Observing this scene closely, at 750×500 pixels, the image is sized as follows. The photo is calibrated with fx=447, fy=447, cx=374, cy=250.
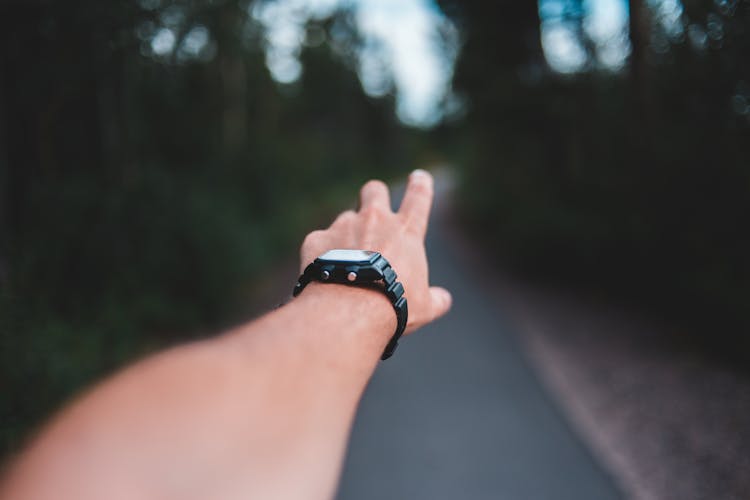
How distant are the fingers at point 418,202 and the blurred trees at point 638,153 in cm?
455

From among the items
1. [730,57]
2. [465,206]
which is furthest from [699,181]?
[465,206]

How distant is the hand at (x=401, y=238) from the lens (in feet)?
4.58

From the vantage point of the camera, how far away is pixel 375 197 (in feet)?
5.31

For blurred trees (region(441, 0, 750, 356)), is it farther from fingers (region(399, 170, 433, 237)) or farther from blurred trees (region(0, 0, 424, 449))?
blurred trees (region(0, 0, 424, 449))

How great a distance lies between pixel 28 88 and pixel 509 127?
823 centimetres

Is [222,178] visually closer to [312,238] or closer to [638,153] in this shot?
[638,153]

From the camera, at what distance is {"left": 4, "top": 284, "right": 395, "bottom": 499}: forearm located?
0.49m

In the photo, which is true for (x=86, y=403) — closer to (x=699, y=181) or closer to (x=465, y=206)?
(x=699, y=181)

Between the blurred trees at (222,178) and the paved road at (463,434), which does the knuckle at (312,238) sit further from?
the paved road at (463,434)

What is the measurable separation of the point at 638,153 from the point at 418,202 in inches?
235

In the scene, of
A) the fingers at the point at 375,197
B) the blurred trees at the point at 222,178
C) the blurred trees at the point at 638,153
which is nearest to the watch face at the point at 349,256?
the fingers at the point at 375,197

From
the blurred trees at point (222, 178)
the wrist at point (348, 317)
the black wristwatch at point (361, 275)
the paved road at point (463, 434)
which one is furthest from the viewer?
the blurred trees at point (222, 178)

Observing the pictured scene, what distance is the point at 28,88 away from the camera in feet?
16.6

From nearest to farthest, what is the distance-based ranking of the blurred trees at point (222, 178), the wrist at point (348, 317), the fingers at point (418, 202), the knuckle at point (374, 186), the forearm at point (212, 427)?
1. the forearm at point (212, 427)
2. the wrist at point (348, 317)
3. the fingers at point (418, 202)
4. the knuckle at point (374, 186)
5. the blurred trees at point (222, 178)
